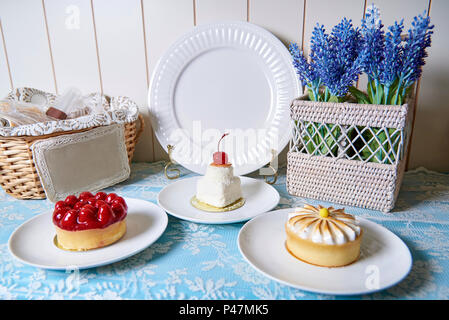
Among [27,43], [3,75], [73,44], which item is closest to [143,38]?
[73,44]

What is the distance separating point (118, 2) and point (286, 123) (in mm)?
647

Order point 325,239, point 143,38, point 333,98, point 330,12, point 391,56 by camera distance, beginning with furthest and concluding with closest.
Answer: point 143,38, point 330,12, point 333,98, point 391,56, point 325,239

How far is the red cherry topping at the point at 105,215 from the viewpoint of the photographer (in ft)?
1.98

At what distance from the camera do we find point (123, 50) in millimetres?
1068

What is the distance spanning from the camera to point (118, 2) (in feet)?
3.38

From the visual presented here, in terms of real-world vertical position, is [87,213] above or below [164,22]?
below

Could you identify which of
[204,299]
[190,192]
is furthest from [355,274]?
[190,192]

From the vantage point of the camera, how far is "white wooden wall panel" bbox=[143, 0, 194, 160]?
1.01 meters

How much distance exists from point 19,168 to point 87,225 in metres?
0.35

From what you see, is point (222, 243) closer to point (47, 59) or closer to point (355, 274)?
point (355, 274)

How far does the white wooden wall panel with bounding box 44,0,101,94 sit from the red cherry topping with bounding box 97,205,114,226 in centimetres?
63

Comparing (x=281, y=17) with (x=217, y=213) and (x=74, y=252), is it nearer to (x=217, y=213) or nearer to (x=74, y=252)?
(x=217, y=213)

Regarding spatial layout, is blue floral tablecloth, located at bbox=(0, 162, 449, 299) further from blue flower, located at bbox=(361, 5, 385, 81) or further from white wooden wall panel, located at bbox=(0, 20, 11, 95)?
white wooden wall panel, located at bbox=(0, 20, 11, 95)

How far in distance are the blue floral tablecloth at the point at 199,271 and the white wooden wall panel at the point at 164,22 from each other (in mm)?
585
